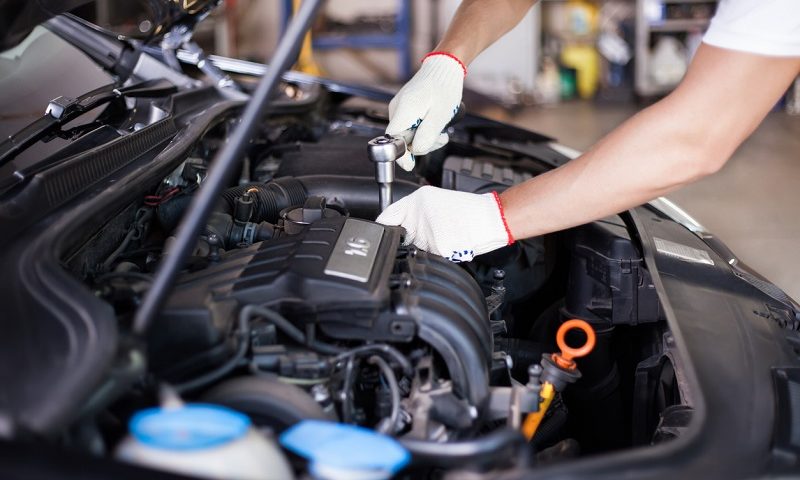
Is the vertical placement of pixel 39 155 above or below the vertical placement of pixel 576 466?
above

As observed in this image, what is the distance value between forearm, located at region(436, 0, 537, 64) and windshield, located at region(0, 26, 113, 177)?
740 millimetres

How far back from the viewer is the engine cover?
0.98 m

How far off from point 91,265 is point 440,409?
0.55 metres

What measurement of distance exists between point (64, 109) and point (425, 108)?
0.65 m

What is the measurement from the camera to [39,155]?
1313 millimetres

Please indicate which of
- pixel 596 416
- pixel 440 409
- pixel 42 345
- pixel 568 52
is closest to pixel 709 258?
pixel 596 416

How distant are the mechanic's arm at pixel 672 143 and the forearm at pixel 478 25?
1.55 feet

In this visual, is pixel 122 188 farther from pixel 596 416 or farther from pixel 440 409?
pixel 596 416

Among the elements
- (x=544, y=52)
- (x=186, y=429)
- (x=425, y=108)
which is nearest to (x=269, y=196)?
(x=425, y=108)

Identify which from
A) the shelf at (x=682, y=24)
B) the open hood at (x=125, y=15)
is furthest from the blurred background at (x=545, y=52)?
the open hood at (x=125, y=15)

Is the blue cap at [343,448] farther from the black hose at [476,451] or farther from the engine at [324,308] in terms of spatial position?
the engine at [324,308]

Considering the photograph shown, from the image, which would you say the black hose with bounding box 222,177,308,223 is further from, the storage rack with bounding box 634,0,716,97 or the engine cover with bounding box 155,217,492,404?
the storage rack with bounding box 634,0,716,97

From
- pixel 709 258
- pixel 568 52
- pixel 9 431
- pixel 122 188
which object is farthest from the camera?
pixel 568 52

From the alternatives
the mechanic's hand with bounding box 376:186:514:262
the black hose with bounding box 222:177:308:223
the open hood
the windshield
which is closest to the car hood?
the open hood
